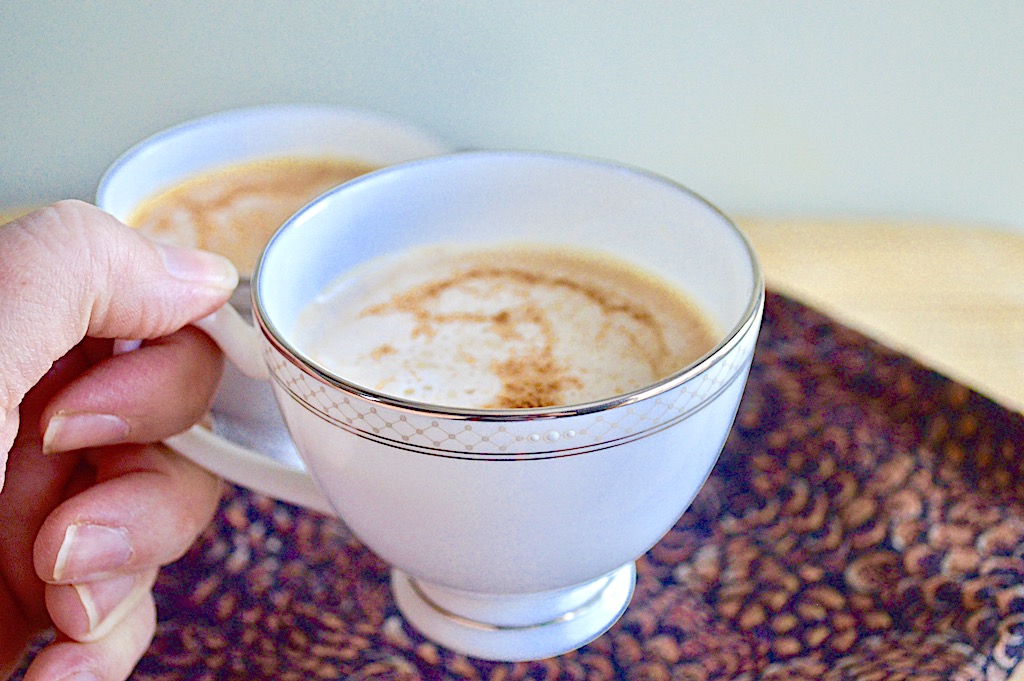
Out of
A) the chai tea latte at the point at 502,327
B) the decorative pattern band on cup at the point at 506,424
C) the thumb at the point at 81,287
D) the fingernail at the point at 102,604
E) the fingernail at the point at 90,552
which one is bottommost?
the fingernail at the point at 102,604

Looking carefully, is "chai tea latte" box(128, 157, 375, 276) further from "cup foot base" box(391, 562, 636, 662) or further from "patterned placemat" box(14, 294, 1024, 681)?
"cup foot base" box(391, 562, 636, 662)

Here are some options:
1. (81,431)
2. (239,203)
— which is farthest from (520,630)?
(239,203)

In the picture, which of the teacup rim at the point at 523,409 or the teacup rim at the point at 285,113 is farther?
the teacup rim at the point at 285,113

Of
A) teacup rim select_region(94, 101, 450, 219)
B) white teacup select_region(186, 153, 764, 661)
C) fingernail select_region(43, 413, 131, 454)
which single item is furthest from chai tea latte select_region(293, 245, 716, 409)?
teacup rim select_region(94, 101, 450, 219)

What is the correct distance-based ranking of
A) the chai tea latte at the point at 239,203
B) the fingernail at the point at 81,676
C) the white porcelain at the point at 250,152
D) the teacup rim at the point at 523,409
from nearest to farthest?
the teacup rim at the point at 523,409, the fingernail at the point at 81,676, the white porcelain at the point at 250,152, the chai tea latte at the point at 239,203

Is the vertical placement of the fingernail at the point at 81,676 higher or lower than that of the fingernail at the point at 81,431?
lower

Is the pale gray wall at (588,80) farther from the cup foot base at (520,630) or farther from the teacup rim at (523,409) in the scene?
the cup foot base at (520,630)

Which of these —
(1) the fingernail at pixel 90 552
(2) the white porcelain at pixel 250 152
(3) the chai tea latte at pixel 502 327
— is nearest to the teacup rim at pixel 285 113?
(2) the white porcelain at pixel 250 152
